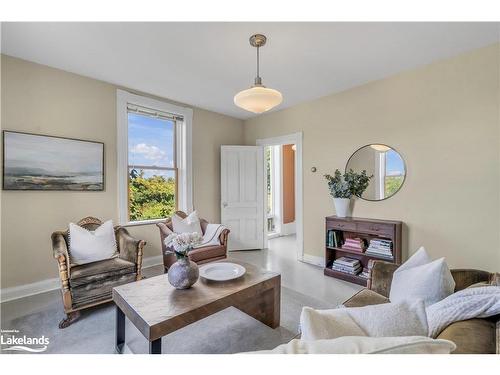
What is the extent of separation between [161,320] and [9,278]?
Result: 2.48 m

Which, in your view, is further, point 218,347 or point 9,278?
point 9,278

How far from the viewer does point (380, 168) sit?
10.4 feet

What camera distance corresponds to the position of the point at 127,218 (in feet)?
11.4

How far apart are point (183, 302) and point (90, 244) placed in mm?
1622

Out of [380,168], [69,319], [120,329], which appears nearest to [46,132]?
[69,319]

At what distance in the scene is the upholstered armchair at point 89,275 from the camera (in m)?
2.13

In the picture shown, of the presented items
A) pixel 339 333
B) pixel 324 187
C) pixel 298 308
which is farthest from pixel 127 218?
pixel 339 333

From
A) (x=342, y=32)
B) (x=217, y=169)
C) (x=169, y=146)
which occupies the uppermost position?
(x=342, y=32)

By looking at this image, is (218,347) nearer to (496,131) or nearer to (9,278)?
(9,278)

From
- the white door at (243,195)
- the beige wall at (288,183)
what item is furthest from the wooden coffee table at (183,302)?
the beige wall at (288,183)

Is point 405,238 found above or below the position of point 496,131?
below

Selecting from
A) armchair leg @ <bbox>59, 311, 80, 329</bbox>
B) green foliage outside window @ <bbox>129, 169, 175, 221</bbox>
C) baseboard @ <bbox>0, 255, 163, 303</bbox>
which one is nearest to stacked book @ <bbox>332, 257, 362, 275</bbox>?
green foliage outside window @ <bbox>129, 169, 175, 221</bbox>

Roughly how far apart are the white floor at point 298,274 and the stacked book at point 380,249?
48cm
